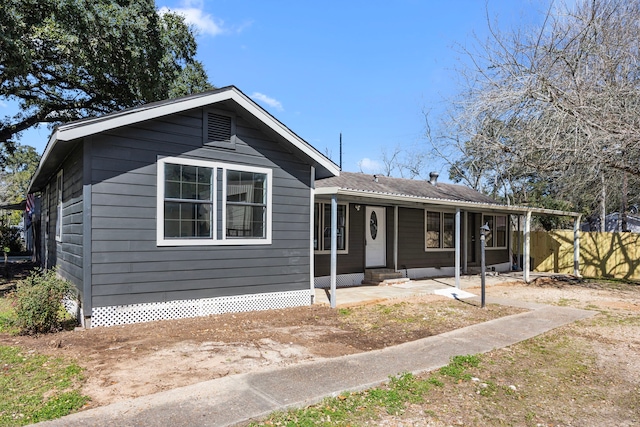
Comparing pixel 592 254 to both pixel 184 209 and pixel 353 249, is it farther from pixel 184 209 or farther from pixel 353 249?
pixel 184 209

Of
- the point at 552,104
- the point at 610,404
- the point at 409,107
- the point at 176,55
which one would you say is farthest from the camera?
the point at 409,107

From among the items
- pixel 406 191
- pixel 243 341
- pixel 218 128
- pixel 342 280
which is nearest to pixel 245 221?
pixel 218 128

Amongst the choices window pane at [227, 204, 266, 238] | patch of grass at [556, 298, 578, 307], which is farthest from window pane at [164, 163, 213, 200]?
patch of grass at [556, 298, 578, 307]

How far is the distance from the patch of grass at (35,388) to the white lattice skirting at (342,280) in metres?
6.60

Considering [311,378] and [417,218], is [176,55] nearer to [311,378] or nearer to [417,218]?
[417,218]

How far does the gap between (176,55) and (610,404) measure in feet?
43.5

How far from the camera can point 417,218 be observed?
13055 millimetres

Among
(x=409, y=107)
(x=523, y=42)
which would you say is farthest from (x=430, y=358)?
(x=409, y=107)

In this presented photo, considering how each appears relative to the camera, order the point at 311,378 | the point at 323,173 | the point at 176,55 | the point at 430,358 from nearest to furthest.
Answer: the point at 311,378 < the point at 430,358 < the point at 323,173 < the point at 176,55

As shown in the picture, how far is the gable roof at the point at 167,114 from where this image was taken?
5848mm

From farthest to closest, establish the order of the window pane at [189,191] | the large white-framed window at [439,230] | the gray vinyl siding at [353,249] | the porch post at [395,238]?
1. the large white-framed window at [439,230]
2. the porch post at [395,238]
3. the gray vinyl siding at [353,249]
4. the window pane at [189,191]

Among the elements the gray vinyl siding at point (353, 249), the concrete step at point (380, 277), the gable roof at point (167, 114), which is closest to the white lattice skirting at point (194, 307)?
the gable roof at point (167, 114)

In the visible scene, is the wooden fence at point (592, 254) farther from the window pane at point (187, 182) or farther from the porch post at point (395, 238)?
the window pane at point (187, 182)

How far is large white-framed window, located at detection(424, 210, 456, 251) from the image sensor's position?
13414 millimetres
